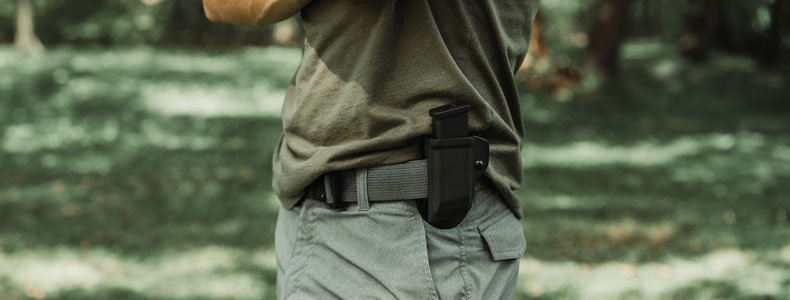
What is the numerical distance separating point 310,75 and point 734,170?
7946 millimetres

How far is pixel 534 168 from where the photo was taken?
8812 mm

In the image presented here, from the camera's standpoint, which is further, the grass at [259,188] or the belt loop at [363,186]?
the grass at [259,188]

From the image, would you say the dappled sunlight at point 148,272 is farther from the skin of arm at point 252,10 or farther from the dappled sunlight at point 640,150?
the dappled sunlight at point 640,150

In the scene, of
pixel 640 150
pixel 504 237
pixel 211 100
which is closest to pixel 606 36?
pixel 640 150

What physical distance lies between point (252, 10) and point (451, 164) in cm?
53

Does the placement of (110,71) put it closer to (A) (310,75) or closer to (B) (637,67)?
(B) (637,67)

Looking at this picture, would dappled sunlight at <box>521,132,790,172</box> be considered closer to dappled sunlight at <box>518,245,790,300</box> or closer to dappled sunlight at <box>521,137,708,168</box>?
dappled sunlight at <box>521,137,708,168</box>

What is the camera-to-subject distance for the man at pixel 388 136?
1.61 m

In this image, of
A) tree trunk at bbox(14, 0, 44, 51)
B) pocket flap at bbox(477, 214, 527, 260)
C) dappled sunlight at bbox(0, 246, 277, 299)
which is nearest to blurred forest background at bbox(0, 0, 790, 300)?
dappled sunlight at bbox(0, 246, 277, 299)

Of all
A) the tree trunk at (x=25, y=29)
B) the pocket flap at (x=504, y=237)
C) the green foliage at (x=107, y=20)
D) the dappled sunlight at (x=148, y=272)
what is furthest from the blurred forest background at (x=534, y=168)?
the pocket flap at (x=504, y=237)

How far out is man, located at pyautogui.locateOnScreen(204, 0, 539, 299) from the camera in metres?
1.61

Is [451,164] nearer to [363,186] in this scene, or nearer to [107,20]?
[363,186]

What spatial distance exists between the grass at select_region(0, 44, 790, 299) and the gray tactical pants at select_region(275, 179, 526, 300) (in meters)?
3.17

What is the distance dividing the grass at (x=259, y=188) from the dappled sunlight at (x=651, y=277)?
2 centimetres
